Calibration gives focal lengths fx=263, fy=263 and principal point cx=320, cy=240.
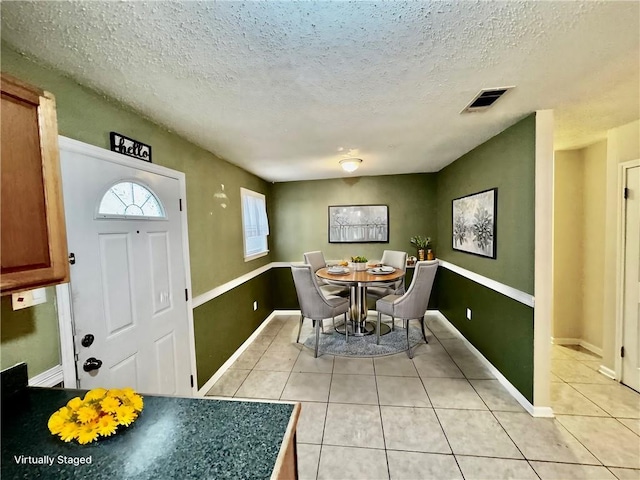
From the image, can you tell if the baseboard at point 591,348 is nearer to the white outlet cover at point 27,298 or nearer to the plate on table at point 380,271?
the plate on table at point 380,271

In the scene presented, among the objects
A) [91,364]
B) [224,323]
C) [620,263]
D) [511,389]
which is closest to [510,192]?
[620,263]

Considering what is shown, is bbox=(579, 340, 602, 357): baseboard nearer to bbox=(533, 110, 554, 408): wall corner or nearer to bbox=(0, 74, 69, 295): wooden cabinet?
bbox=(533, 110, 554, 408): wall corner

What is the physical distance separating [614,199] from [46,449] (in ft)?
13.1

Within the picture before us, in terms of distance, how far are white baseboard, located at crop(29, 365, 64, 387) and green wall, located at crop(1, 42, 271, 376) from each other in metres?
0.02

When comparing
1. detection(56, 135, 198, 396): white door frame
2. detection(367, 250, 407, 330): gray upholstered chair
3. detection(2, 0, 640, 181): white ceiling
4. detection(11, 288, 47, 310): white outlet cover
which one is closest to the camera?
detection(2, 0, 640, 181): white ceiling

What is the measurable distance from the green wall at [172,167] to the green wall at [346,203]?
68 cm

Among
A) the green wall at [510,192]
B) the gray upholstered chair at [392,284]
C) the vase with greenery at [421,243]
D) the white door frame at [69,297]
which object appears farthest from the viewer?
the vase with greenery at [421,243]

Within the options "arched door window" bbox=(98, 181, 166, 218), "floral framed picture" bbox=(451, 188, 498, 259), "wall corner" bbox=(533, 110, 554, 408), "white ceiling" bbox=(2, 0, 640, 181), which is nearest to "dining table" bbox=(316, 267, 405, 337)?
"floral framed picture" bbox=(451, 188, 498, 259)

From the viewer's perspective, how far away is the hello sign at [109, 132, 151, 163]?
5.12ft

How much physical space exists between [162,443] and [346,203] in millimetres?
3924

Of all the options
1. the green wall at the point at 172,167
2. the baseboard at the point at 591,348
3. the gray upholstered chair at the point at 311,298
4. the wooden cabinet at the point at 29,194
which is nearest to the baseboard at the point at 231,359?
the green wall at the point at 172,167

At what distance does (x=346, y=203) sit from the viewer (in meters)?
4.43

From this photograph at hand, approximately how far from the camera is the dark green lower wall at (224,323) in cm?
241

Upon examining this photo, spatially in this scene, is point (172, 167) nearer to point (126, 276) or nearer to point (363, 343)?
point (126, 276)
